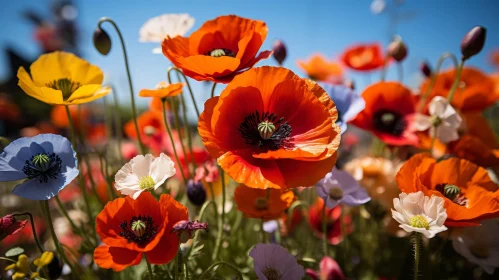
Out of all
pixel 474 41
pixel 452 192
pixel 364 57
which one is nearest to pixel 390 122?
pixel 474 41

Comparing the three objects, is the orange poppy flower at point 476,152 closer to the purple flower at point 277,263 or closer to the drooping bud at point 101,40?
the purple flower at point 277,263

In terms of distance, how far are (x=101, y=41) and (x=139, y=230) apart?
1.69ft

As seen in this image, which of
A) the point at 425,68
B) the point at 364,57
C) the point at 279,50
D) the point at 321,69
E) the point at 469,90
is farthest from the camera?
the point at 321,69

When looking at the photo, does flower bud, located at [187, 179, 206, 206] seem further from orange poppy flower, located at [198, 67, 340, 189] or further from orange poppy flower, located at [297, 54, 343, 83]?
orange poppy flower, located at [297, 54, 343, 83]

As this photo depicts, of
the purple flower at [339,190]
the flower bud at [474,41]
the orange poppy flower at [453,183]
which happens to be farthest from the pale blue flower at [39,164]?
the flower bud at [474,41]

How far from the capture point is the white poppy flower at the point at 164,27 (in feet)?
2.96

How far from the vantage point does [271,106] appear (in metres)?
0.71

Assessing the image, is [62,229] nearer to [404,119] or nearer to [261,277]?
[261,277]

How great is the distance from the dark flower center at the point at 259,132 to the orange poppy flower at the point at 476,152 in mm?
521

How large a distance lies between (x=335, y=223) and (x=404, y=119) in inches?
15.8

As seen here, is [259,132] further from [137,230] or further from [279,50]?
[279,50]

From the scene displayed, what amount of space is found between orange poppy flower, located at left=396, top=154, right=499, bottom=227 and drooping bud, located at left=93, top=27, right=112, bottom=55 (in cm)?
71

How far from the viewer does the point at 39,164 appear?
25.2 inches

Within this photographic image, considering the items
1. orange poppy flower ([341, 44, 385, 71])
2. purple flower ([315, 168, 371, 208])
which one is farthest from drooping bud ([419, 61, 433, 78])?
purple flower ([315, 168, 371, 208])
